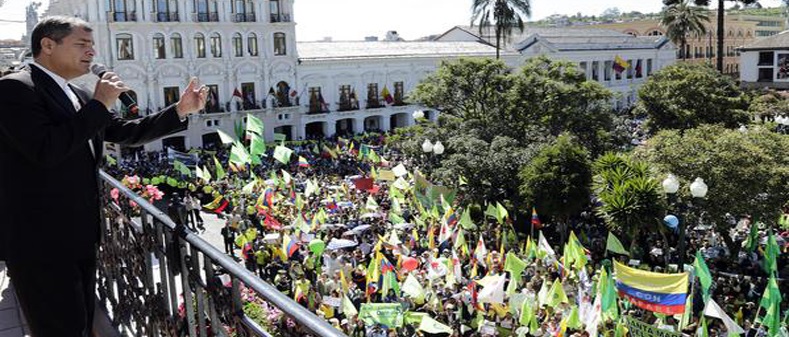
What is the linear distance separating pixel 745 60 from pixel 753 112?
2772 cm

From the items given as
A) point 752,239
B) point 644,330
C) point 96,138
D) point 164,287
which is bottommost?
point 752,239

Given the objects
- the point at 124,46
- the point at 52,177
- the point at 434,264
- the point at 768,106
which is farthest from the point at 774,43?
the point at 52,177

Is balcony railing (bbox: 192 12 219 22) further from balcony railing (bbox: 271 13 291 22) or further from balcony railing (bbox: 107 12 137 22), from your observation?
balcony railing (bbox: 271 13 291 22)

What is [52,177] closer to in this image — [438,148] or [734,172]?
[734,172]

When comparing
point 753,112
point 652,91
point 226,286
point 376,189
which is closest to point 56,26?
point 226,286

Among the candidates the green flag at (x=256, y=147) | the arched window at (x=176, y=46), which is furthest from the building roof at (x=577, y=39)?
the green flag at (x=256, y=147)

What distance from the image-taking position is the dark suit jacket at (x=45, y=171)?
2.62 m

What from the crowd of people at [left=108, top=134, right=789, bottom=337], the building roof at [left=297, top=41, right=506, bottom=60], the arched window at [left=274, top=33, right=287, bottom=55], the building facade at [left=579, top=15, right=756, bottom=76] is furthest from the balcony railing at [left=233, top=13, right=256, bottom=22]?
the building facade at [left=579, top=15, right=756, bottom=76]

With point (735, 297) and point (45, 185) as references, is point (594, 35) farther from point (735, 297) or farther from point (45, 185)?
point (45, 185)

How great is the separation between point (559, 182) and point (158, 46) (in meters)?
28.1

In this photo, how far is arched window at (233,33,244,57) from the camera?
143 feet

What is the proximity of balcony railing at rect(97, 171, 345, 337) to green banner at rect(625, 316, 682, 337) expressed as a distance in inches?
352

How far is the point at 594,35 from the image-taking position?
63.4m

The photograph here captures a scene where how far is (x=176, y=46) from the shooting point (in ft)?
135
